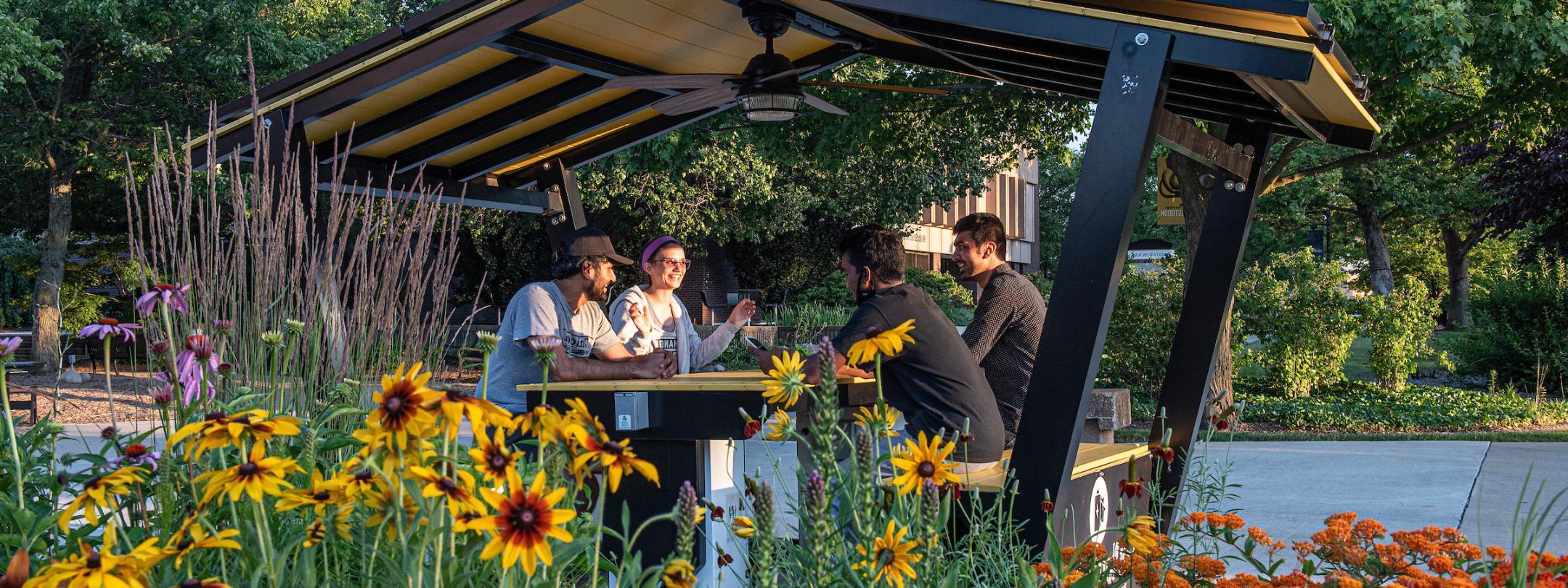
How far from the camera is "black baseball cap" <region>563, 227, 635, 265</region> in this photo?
199 inches

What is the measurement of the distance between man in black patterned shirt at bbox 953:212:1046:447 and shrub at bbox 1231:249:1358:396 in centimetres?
862

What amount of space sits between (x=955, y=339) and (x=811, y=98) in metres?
2.29

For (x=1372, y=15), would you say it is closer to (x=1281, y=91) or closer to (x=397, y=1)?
(x=1281, y=91)

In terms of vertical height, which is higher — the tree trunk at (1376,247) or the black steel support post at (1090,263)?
the tree trunk at (1376,247)

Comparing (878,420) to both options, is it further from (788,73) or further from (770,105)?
(770,105)

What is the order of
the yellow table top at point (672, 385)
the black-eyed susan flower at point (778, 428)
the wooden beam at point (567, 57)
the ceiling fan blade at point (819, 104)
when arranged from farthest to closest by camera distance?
1. the ceiling fan blade at point (819, 104)
2. the wooden beam at point (567, 57)
3. the yellow table top at point (672, 385)
4. the black-eyed susan flower at point (778, 428)

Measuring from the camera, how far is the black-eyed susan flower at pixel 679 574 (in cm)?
142

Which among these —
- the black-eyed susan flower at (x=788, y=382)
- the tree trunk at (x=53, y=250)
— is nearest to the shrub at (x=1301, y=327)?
the black-eyed susan flower at (x=788, y=382)

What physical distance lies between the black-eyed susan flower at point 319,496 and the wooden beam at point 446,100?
4.17 meters

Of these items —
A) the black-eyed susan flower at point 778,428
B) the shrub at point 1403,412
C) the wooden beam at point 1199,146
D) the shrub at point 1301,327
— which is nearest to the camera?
the black-eyed susan flower at point 778,428

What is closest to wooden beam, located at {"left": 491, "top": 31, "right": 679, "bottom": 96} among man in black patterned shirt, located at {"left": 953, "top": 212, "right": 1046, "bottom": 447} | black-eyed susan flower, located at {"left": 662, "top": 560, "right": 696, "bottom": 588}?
man in black patterned shirt, located at {"left": 953, "top": 212, "right": 1046, "bottom": 447}

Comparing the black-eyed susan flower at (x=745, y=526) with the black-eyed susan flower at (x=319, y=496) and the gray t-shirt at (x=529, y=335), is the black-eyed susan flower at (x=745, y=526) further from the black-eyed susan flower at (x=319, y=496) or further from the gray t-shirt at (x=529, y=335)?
the gray t-shirt at (x=529, y=335)

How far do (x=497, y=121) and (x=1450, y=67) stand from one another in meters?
6.70

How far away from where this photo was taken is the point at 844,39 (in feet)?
17.2
